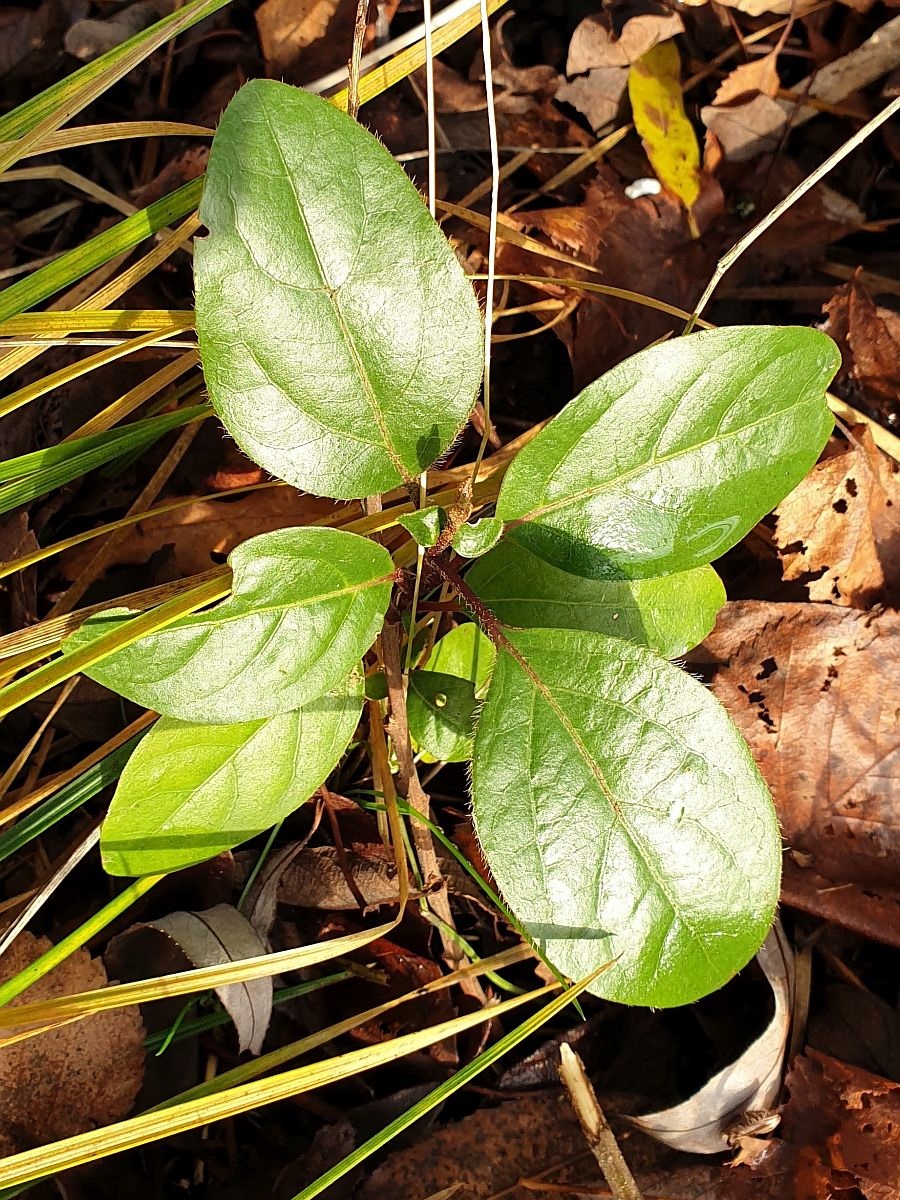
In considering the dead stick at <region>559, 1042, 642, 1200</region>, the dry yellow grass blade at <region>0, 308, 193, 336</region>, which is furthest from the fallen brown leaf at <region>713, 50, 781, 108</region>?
the dead stick at <region>559, 1042, 642, 1200</region>

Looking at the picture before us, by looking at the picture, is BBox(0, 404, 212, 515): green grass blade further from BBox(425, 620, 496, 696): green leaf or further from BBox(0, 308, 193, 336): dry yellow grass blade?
BBox(425, 620, 496, 696): green leaf

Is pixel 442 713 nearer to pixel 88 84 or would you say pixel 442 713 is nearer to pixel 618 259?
pixel 88 84

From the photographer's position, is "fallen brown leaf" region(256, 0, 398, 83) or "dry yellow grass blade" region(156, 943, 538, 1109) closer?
"dry yellow grass blade" region(156, 943, 538, 1109)

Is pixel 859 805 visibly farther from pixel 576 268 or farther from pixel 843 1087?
pixel 576 268

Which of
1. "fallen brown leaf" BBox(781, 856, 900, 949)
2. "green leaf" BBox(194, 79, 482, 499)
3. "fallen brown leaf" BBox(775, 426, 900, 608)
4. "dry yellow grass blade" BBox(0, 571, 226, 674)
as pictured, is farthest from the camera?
"fallen brown leaf" BBox(775, 426, 900, 608)

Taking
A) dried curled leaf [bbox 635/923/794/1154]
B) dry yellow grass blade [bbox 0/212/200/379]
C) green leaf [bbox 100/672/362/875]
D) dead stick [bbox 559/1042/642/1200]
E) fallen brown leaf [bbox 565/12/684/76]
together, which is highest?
dry yellow grass blade [bbox 0/212/200/379]

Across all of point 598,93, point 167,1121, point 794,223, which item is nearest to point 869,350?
point 794,223
